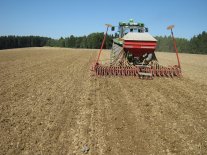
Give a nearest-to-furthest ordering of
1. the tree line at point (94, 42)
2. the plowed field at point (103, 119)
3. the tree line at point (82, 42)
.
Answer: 1. the plowed field at point (103, 119)
2. the tree line at point (94, 42)
3. the tree line at point (82, 42)

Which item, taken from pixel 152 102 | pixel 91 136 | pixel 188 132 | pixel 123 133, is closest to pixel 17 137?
pixel 91 136

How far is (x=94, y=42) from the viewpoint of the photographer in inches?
3460

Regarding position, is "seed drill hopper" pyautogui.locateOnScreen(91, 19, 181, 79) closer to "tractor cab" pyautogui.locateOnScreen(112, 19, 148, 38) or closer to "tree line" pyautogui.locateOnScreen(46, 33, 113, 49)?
"tractor cab" pyautogui.locateOnScreen(112, 19, 148, 38)

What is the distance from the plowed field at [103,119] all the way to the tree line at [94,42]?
4554 cm

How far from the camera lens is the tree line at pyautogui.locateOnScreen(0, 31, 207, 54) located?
219 ft

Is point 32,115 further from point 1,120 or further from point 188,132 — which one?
point 188,132

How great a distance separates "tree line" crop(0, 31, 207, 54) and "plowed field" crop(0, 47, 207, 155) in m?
45.5

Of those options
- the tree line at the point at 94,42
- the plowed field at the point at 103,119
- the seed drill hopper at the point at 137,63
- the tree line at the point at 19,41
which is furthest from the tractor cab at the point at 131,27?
the tree line at the point at 19,41

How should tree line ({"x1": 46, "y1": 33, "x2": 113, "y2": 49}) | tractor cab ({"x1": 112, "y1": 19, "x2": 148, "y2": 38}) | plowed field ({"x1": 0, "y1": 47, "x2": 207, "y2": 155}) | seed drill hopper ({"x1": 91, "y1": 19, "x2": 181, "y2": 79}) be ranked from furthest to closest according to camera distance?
tree line ({"x1": 46, "y1": 33, "x2": 113, "y2": 49}), tractor cab ({"x1": 112, "y1": 19, "x2": 148, "y2": 38}), seed drill hopper ({"x1": 91, "y1": 19, "x2": 181, "y2": 79}), plowed field ({"x1": 0, "y1": 47, "x2": 207, "y2": 155})

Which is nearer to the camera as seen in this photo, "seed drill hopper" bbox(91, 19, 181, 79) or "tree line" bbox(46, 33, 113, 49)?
"seed drill hopper" bbox(91, 19, 181, 79)

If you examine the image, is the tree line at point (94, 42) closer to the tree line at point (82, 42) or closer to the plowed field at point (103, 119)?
the tree line at point (82, 42)

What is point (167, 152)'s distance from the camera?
429 cm

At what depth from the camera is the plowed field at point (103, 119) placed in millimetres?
4449

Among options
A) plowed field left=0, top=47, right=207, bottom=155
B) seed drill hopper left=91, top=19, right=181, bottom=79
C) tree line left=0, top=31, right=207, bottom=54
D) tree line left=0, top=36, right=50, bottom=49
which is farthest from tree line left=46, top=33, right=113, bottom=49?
plowed field left=0, top=47, right=207, bottom=155
